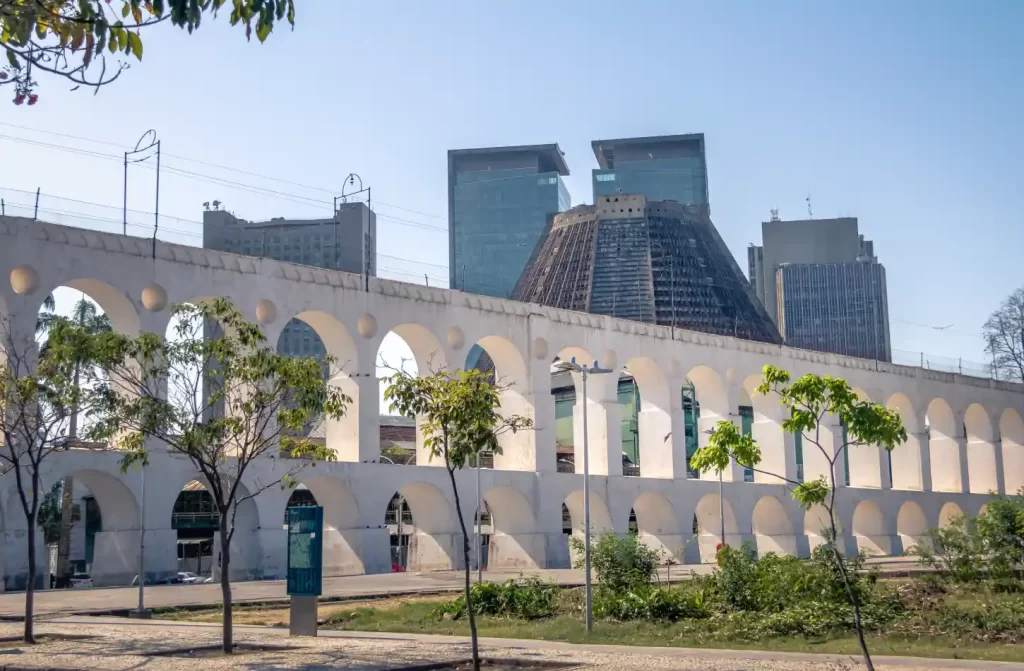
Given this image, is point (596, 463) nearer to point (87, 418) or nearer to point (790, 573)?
point (790, 573)

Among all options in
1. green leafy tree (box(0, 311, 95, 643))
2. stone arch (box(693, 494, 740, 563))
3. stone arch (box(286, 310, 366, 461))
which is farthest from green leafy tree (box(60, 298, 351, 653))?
stone arch (box(693, 494, 740, 563))

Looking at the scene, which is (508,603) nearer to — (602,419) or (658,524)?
(602,419)

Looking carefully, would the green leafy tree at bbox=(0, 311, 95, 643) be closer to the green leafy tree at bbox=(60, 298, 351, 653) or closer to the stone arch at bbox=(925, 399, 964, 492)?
the green leafy tree at bbox=(60, 298, 351, 653)

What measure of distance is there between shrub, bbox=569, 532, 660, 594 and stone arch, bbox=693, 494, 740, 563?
23475 mm

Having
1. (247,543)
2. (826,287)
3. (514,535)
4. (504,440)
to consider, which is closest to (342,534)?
(247,543)

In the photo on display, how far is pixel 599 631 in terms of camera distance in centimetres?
1914

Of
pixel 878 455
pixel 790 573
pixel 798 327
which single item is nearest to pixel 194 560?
pixel 878 455

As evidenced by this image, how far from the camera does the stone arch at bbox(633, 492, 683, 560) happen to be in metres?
44.8

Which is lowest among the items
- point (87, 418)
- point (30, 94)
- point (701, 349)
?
point (87, 418)

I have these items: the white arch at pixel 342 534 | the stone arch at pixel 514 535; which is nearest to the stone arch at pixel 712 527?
the stone arch at pixel 514 535

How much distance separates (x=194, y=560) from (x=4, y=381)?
39.2m

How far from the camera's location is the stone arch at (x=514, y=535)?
4041cm

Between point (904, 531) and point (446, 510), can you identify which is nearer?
point (446, 510)

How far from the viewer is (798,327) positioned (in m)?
160
